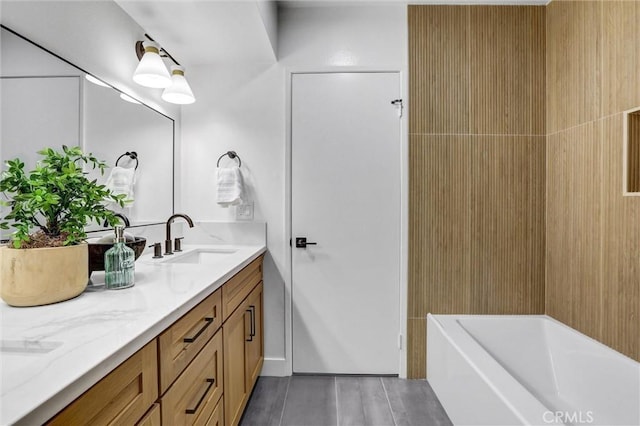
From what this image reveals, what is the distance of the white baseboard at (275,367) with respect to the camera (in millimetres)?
2246

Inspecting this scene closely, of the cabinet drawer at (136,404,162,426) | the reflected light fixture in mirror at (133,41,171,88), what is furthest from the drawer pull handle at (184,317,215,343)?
the reflected light fixture in mirror at (133,41,171,88)

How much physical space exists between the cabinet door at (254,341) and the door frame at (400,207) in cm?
19

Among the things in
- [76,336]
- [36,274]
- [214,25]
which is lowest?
[76,336]

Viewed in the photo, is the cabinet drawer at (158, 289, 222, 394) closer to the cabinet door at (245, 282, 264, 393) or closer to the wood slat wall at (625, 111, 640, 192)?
the cabinet door at (245, 282, 264, 393)

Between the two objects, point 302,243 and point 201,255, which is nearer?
point 201,255

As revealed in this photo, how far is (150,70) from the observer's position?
5.41 feet

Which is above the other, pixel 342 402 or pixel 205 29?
pixel 205 29

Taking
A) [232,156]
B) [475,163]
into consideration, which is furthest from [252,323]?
[475,163]

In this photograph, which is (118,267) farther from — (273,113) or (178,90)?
(273,113)

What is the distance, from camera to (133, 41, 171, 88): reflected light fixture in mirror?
5.40ft

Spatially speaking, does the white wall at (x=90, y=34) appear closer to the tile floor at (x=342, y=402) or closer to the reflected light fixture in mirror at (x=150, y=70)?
the reflected light fixture in mirror at (x=150, y=70)

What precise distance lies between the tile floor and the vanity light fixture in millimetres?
1863

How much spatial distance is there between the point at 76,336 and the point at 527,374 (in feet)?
7.31

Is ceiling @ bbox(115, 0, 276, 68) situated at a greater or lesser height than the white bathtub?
greater
